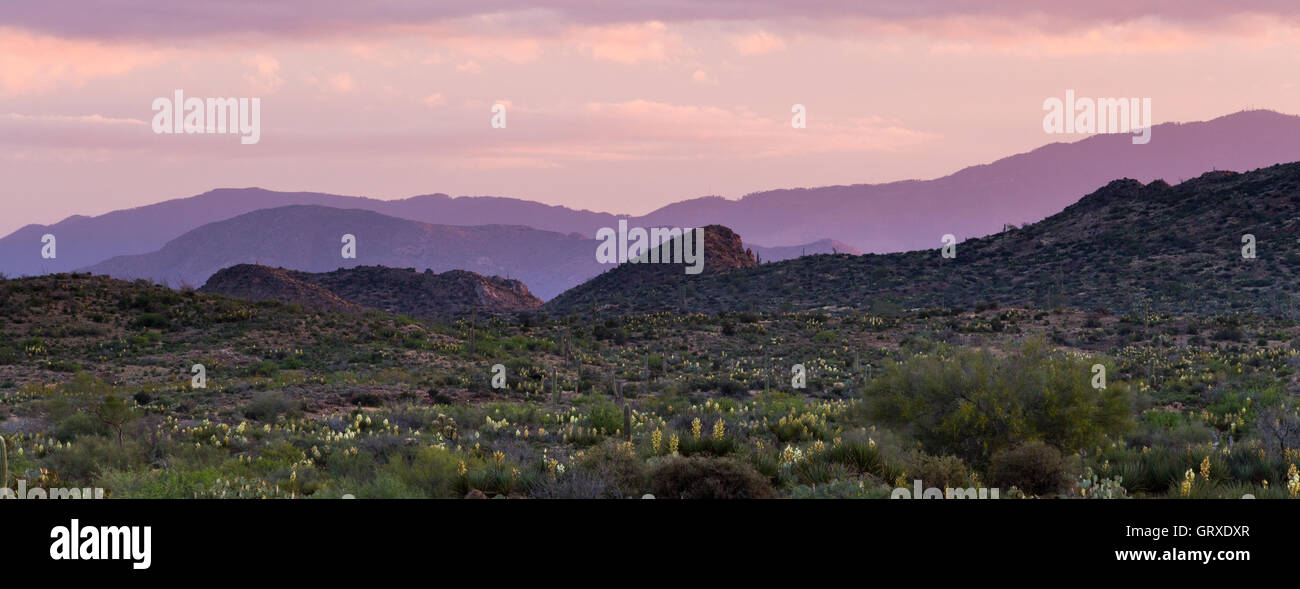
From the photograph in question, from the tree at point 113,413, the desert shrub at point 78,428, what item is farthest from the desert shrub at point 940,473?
the desert shrub at point 78,428

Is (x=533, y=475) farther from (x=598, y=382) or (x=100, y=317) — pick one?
(x=100, y=317)

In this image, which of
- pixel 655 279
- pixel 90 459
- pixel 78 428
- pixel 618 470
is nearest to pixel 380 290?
pixel 655 279

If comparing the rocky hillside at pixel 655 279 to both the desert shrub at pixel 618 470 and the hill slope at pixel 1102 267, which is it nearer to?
the hill slope at pixel 1102 267

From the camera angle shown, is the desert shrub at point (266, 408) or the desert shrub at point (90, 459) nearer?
the desert shrub at point (90, 459)

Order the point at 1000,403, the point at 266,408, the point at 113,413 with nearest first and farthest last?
the point at 1000,403 < the point at 113,413 < the point at 266,408

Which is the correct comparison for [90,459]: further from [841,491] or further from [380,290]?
[380,290]
